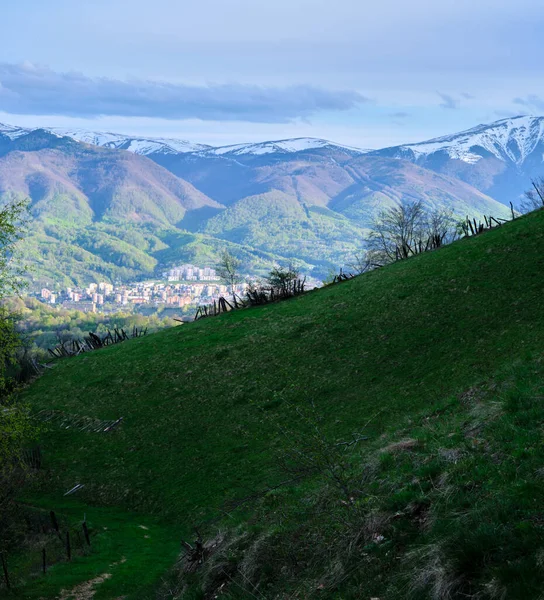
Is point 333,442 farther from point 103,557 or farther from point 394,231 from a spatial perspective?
point 394,231

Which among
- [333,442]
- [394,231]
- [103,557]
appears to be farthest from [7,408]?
[394,231]

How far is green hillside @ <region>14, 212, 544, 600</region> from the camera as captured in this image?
9031 mm

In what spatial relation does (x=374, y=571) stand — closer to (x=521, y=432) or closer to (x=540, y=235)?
(x=521, y=432)

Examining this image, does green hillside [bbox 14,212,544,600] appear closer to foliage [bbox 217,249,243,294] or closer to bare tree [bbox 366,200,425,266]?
bare tree [bbox 366,200,425,266]

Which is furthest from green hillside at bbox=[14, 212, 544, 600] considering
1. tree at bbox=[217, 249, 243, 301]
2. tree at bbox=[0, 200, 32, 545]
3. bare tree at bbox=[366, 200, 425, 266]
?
tree at bbox=[217, 249, 243, 301]

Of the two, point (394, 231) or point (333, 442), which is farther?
point (394, 231)

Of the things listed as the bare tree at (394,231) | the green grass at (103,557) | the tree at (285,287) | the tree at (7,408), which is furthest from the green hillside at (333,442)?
the bare tree at (394,231)

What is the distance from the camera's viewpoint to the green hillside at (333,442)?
9.03m

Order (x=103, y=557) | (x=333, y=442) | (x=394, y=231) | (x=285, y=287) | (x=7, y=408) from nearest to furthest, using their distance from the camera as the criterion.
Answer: (x=103, y=557) < (x=333, y=442) < (x=7, y=408) < (x=285, y=287) < (x=394, y=231)

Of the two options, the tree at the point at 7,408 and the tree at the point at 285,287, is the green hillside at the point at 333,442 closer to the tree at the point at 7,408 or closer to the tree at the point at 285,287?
the tree at the point at 7,408

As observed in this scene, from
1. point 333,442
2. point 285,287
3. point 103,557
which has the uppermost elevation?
point 285,287

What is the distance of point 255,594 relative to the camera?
10.1m

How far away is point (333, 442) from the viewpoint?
18938 millimetres

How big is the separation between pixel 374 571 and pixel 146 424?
1972cm
